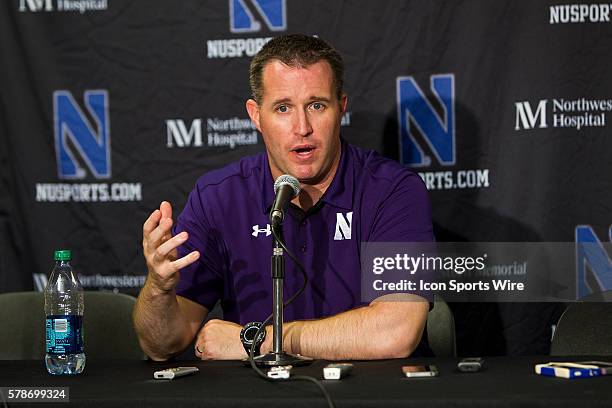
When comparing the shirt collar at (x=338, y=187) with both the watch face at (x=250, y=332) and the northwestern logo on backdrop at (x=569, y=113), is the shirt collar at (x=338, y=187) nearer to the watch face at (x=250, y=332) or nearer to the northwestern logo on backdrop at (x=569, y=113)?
the watch face at (x=250, y=332)

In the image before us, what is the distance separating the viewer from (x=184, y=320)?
247 centimetres

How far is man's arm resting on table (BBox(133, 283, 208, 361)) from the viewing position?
7.77 ft

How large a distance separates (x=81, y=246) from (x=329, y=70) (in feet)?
4.92

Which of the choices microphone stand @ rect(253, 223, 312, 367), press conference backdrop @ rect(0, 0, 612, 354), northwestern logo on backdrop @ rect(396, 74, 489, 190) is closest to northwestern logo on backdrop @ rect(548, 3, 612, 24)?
press conference backdrop @ rect(0, 0, 612, 354)

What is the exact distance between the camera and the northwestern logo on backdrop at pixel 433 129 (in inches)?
134

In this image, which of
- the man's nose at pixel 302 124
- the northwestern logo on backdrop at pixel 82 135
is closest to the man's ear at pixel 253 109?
the man's nose at pixel 302 124

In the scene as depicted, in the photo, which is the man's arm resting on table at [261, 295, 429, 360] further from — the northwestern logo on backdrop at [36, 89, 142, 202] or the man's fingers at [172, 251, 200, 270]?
the northwestern logo on backdrop at [36, 89, 142, 202]

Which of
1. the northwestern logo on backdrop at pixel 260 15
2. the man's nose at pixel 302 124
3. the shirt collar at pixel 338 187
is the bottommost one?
the shirt collar at pixel 338 187

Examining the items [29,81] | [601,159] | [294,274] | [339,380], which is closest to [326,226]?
[294,274]

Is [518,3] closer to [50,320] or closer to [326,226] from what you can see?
[326,226]

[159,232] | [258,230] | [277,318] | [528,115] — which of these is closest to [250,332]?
[277,318]

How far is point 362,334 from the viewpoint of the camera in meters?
2.28

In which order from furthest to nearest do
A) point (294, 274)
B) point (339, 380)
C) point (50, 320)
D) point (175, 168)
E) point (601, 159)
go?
point (175, 168) → point (601, 159) → point (294, 274) → point (50, 320) → point (339, 380)

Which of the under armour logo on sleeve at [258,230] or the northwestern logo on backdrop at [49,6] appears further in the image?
the northwestern logo on backdrop at [49,6]
